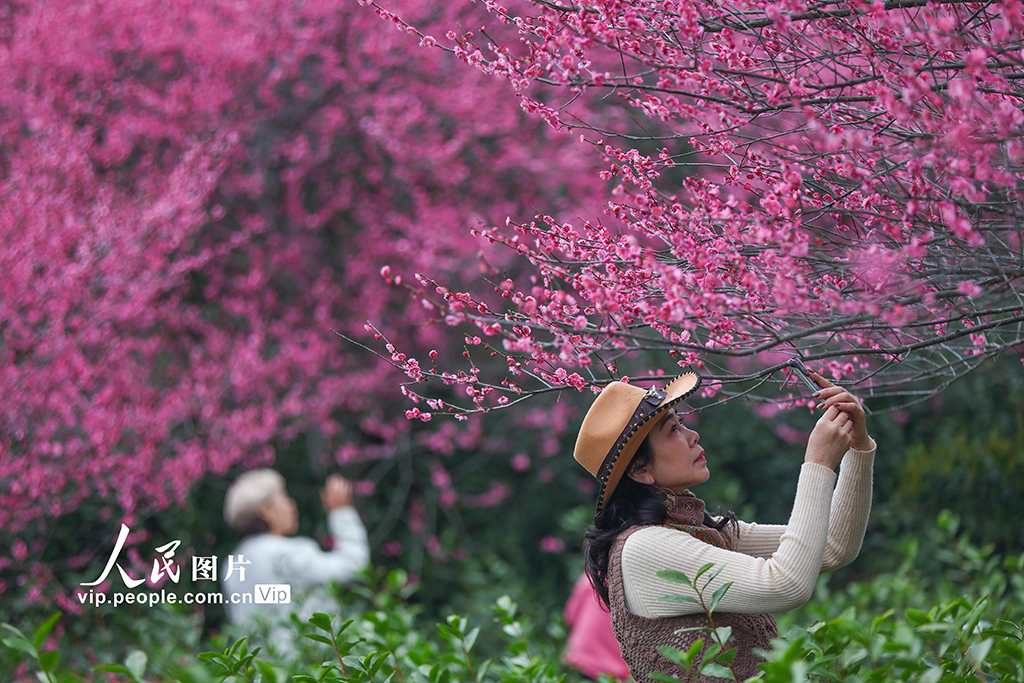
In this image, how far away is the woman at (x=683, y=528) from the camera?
1761 mm

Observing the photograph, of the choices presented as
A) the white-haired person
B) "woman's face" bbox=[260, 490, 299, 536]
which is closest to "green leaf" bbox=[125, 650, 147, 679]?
the white-haired person

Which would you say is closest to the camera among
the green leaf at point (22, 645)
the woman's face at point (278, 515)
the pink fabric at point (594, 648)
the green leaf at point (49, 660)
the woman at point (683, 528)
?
the green leaf at point (49, 660)

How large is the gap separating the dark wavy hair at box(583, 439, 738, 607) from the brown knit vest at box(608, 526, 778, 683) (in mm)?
43

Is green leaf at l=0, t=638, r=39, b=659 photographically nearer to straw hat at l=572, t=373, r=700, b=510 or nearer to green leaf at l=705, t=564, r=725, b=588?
straw hat at l=572, t=373, r=700, b=510

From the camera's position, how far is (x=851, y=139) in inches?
57.7

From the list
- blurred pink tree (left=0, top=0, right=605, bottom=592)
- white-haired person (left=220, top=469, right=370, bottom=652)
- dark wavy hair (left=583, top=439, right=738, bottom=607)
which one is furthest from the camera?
blurred pink tree (left=0, top=0, right=605, bottom=592)

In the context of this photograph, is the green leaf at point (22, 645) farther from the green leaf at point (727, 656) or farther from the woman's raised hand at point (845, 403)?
the woman's raised hand at point (845, 403)

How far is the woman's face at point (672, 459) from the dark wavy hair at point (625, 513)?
18mm

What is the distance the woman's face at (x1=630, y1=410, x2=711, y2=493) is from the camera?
1987 mm

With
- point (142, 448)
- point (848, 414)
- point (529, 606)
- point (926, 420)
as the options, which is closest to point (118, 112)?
point (142, 448)

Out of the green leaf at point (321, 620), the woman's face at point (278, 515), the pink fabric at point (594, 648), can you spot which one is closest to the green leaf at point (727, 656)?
the green leaf at point (321, 620)

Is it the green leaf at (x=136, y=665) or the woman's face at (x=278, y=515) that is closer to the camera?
the green leaf at (x=136, y=665)

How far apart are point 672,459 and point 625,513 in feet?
0.60

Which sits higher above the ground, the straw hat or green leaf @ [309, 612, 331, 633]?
the straw hat
